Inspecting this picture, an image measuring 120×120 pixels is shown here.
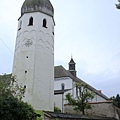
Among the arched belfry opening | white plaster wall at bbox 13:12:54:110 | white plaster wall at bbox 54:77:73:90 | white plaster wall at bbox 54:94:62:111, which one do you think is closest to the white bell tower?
white plaster wall at bbox 13:12:54:110

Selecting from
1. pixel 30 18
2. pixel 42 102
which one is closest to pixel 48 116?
pixel 42 102

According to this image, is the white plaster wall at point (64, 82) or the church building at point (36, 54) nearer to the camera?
the church building at point (36, 54)

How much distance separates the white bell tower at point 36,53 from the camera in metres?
25.5

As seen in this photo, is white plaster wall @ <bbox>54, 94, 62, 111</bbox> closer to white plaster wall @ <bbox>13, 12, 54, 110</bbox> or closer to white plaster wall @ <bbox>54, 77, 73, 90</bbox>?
white plaster wall @ <bbox>54, 77, 73, 90</bbox>

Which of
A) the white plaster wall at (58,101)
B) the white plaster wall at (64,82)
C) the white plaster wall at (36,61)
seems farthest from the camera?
the white plaster wall at (64,82)

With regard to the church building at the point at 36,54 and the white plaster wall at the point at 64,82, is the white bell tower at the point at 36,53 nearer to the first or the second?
the church building at the point at 36,54

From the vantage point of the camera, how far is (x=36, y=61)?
26.4m

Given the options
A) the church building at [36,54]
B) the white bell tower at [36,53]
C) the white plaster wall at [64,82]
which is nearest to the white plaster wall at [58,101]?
the white plaster wall at [64,82]

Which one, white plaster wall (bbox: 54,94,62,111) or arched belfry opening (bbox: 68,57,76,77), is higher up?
arched belfry opening (bbox: 68,57,76,77)

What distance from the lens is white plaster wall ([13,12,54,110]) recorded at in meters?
25.4

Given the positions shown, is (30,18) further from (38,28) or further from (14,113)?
(14,113)

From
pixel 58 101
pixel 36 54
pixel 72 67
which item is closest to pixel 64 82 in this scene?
pixel 58 101

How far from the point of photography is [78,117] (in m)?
18.5

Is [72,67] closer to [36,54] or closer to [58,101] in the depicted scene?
[58,101]
